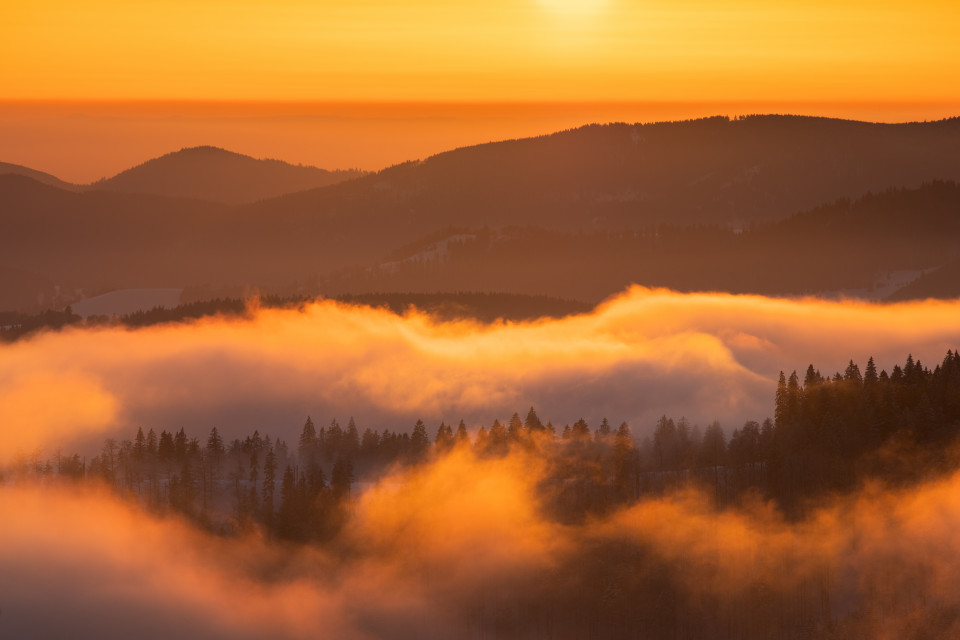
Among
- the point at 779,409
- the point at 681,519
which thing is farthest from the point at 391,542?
the point at 779,409

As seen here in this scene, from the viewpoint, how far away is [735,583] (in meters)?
173

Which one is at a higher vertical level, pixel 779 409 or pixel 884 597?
pixel 779 409

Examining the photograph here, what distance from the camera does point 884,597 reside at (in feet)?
520

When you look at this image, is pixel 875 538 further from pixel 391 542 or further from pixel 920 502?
pixel 391 542

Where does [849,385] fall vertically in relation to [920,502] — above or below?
above

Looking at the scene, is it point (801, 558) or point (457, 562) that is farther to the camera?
point (457, 562)

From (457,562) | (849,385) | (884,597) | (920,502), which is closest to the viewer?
(884,597)

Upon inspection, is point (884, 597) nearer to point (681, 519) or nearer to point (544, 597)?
point (681, 519)

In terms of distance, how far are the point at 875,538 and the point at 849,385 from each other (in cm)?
2200

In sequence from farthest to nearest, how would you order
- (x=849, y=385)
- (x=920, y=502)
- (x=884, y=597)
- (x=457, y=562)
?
(x=457, y=562) → (x=849, y=385) → (x=920, y=502) → (x=884, y=597)

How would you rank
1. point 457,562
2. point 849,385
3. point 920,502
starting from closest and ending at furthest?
point 920,502 → point 849,385 → point 457,562

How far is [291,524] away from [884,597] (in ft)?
264

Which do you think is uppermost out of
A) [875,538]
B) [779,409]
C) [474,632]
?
[779,409]

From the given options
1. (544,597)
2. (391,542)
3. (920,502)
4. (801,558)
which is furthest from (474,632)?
(920,502)
